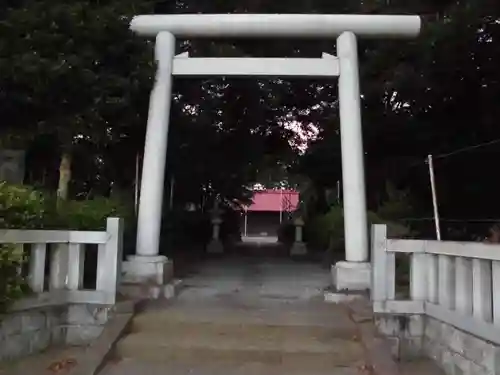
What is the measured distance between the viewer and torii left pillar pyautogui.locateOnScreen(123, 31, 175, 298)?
7340 mm

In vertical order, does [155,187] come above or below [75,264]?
above

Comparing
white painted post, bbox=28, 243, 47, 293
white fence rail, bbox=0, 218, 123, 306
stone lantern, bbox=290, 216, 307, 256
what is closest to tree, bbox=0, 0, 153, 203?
white fence rail, bbox=0, 218, 123, 306

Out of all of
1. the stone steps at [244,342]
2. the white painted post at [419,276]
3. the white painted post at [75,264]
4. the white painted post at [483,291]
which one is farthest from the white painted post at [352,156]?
the white painted post at [75,264]

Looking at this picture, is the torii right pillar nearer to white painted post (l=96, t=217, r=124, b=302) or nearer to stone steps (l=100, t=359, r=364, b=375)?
stone steps (l=100, t=359, r=364, b=375)

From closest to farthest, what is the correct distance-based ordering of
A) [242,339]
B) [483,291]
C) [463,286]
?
[483,291]
[463,286]
[242,339]

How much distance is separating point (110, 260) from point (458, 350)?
3.18m

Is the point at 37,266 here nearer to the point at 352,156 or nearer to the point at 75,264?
the point at 75,264

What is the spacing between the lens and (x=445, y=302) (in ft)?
16.7

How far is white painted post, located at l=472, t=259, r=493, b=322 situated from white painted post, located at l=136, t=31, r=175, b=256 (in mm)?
4173

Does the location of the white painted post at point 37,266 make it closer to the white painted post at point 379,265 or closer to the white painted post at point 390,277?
the white painted post at point 379,265

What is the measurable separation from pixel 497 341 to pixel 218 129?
896cm

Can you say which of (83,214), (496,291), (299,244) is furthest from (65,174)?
(299,244)

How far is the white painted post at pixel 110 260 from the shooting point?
5.84 m

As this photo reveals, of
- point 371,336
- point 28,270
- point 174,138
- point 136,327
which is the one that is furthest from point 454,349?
point 174,138
